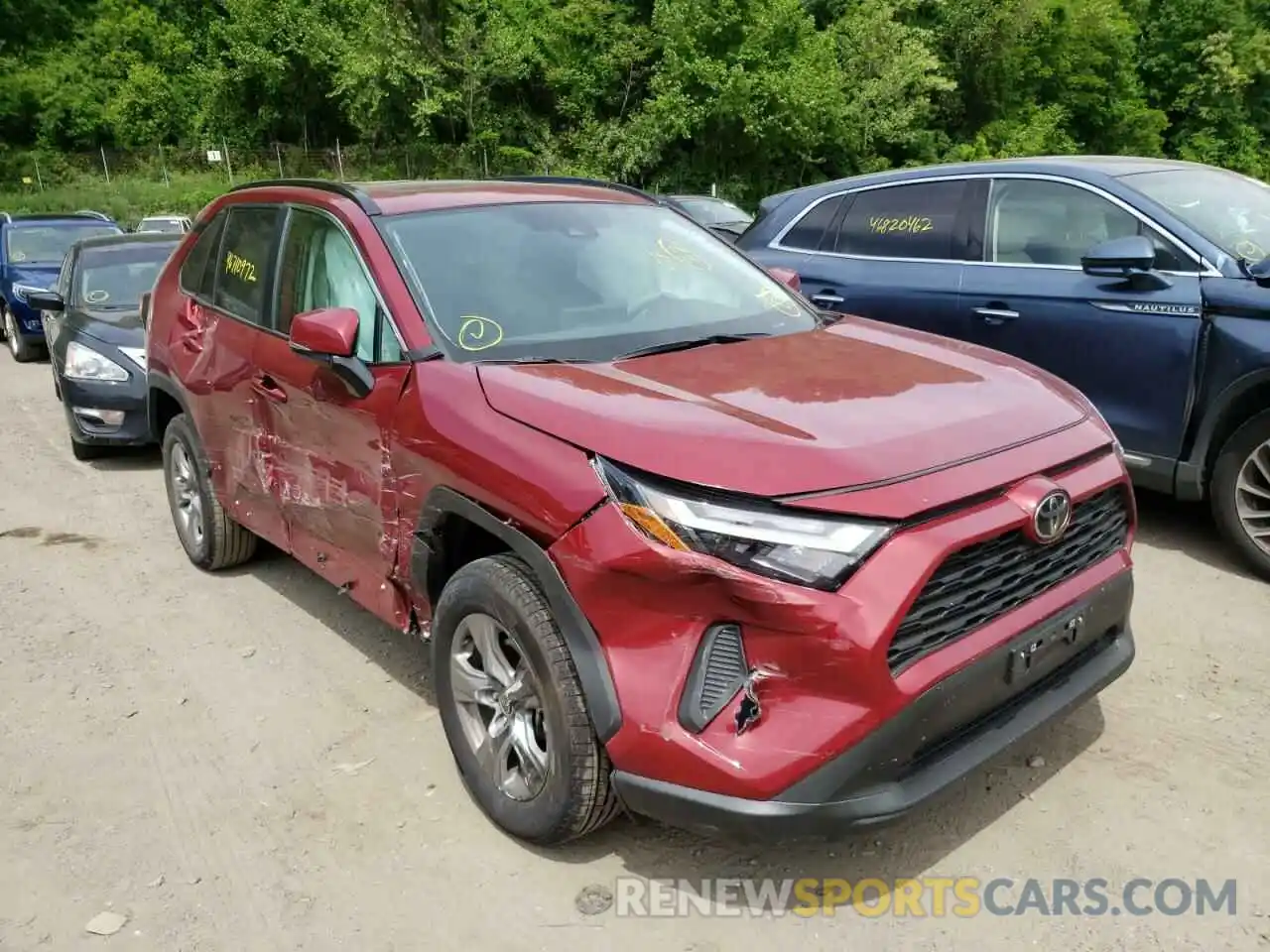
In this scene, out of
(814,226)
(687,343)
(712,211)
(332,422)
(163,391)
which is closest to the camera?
(687,343)

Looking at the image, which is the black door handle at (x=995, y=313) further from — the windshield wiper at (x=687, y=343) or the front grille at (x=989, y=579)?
the front grille at (x=989, y=579)

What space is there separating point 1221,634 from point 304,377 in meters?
3.61

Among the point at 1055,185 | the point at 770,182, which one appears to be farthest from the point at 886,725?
the point at 770,182

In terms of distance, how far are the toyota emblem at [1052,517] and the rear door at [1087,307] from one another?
2.44 metres

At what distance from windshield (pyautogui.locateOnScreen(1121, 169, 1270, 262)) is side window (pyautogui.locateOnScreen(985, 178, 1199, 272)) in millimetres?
176

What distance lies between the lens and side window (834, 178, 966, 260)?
18.9 feet

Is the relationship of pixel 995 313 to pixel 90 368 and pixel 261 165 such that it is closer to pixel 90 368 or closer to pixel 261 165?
pixel 90 368

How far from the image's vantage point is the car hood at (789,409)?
2480 mm

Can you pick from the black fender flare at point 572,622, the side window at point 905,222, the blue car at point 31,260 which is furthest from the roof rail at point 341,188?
the blue car at point 31,260

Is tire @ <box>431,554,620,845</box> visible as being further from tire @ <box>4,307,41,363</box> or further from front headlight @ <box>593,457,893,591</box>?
tire @ <box>4,307,41,363</box>

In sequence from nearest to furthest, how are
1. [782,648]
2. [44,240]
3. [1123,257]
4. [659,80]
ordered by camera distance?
1. [782,648]
2. [1123,257]
3. [44,240]
4. [659,80]

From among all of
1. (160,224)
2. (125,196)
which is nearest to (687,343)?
(160,224)

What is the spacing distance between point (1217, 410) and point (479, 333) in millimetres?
3273

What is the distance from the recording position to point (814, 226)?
6562mm
